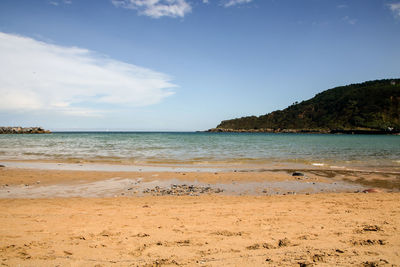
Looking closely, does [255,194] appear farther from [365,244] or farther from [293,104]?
[293,104]

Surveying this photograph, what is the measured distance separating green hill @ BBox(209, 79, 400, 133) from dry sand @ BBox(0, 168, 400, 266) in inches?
4503

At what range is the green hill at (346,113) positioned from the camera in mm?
105750

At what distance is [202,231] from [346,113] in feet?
432

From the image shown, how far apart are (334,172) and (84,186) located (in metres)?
13.9

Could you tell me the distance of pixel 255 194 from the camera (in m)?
10.1

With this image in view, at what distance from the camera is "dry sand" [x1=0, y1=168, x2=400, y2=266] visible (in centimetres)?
427

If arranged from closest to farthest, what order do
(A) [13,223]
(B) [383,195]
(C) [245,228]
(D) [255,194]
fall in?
(C) [245,228] < (A) [13,223] < (B) [383,195] < (D) [255,194]

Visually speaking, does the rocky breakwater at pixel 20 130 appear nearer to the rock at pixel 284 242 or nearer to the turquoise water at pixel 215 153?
the turquoise water at pixel 215 153

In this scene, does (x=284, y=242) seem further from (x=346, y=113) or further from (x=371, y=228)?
(x=346, y=113)

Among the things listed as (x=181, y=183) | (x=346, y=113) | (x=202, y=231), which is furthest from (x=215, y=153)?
(x=346, y=113)

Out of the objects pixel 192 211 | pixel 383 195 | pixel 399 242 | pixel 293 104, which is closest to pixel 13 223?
pixel 192 211

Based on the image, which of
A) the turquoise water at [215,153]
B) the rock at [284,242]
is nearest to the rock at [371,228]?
the rock at [284,242]

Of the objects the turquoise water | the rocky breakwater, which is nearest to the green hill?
the turquoise water

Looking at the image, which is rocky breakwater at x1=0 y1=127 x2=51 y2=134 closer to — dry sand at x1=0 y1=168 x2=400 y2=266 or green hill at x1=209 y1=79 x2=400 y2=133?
green hill at x1=209 y1=79 x2=400 y2=133
